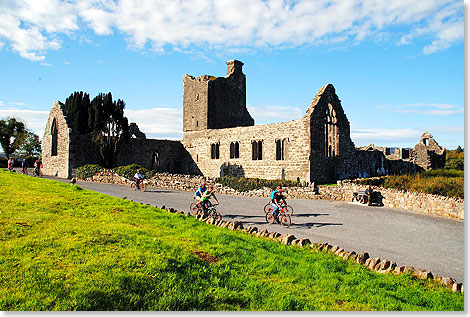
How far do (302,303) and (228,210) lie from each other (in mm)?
11009

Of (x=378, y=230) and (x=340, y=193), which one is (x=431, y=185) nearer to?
(x=340, y=193)

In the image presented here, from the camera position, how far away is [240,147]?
32031 millimetres

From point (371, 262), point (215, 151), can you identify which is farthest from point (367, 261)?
point (215, 151)

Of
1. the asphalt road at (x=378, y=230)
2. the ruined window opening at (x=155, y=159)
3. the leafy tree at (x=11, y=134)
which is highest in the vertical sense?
the leafy tree at (x=11, y=134)

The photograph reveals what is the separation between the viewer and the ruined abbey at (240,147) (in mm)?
27312

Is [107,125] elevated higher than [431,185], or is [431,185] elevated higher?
[107,125]

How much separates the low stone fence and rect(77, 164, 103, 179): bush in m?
0.47

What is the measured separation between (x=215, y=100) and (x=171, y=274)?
127 feet

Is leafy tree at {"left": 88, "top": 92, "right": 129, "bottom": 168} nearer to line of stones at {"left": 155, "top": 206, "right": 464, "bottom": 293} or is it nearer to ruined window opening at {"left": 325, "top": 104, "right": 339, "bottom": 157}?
ruined window opening at {"left": 325, "top": 104, "right": 339, "bottom": 157}

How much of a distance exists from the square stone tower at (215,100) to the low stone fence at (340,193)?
645 inches

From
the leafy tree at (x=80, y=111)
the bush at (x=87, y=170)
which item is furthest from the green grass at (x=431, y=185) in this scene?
the leafy tree at (x=80, y=111)

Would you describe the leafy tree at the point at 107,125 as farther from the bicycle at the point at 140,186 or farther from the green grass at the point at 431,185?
the green grass at the point at 431,185

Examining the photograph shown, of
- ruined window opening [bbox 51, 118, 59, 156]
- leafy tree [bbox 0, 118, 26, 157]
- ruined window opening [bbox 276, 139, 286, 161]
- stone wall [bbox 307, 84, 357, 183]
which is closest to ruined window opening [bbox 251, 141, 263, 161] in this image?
ruined window opening [bbox 276, 139, 286, 161]

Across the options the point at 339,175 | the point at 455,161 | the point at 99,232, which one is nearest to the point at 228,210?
the point at 99,232
